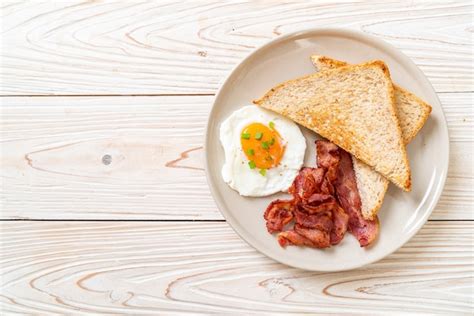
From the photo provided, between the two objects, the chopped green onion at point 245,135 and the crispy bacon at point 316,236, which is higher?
the chopped green onion at point 245,135

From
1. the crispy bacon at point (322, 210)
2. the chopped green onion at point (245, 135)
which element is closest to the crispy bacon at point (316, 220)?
the crispy bacon at point (322, 210)

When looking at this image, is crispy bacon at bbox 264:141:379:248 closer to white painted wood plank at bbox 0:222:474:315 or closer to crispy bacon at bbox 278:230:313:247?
crispy bacon at bbox 278:230:313:247

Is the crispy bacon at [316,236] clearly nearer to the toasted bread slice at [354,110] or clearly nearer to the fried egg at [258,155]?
the fried egg at [258,155]

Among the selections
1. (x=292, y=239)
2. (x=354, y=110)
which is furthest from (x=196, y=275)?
(x=354, y=110)

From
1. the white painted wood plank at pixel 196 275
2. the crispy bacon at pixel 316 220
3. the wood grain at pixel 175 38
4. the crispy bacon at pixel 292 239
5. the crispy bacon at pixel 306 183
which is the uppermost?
the wood grain at pixel 175 38

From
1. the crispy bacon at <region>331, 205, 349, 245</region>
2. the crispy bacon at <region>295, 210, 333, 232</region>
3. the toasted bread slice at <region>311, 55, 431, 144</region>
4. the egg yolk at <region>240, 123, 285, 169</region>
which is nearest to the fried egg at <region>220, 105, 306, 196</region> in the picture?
the egg yolk at <region>240, 123, 285, 169</region>

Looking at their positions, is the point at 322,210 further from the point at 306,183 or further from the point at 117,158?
the point at 117,158

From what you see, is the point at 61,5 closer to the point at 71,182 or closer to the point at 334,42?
the point at 71,182

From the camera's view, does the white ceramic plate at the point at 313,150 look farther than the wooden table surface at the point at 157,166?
No
